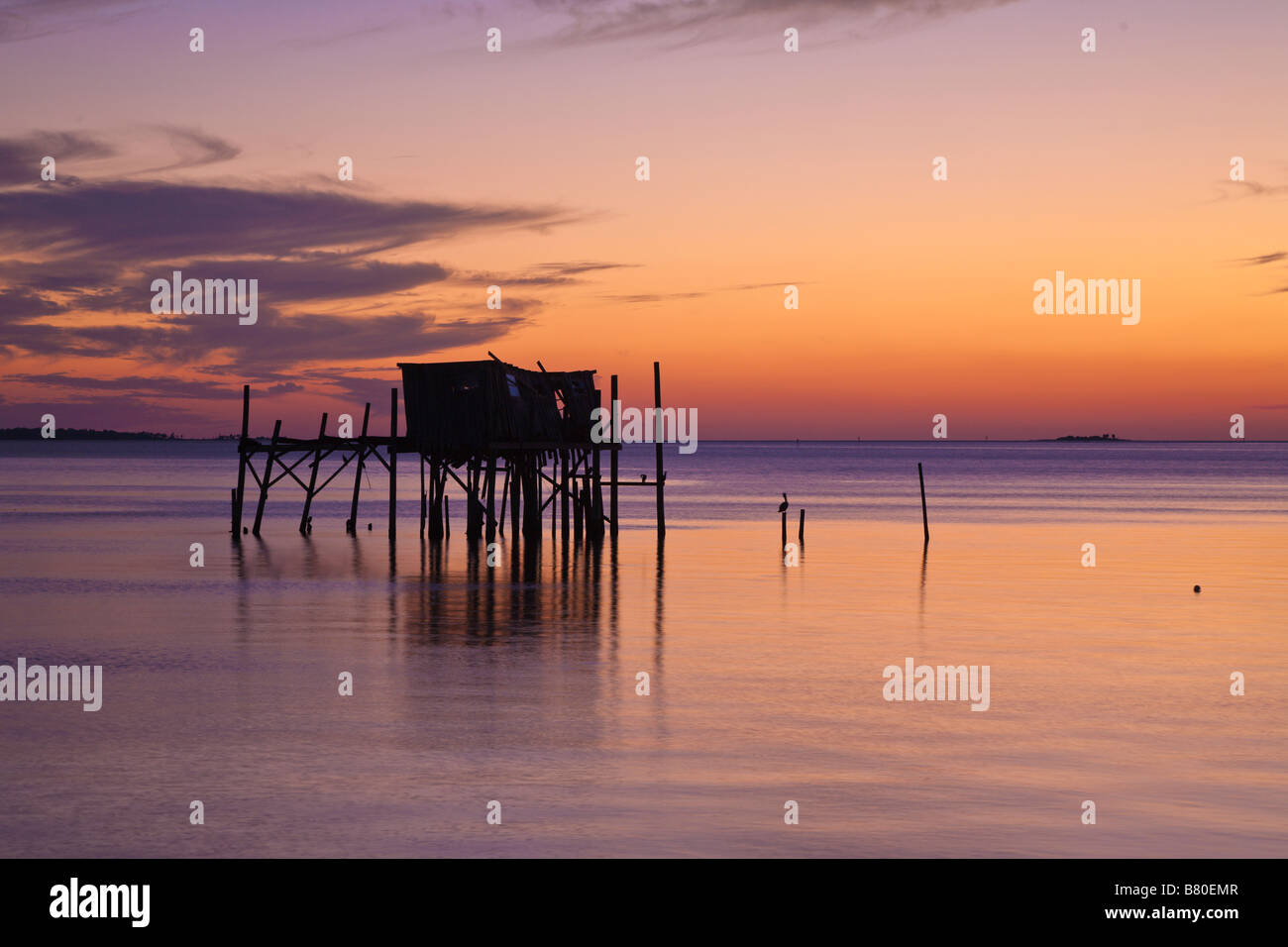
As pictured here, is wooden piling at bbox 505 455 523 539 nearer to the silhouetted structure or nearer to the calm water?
the silhouetted structure

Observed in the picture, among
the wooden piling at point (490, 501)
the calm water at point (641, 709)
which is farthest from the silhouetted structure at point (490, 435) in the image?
the calm water at point (641, 709)

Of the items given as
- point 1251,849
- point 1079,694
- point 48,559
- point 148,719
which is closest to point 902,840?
point 1251,849

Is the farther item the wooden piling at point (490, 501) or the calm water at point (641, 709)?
the wooden piling at point (490, 501)

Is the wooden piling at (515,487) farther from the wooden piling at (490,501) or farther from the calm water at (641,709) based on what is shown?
the calm water at (641,709)

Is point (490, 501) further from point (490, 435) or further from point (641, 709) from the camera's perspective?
point (641, 709)

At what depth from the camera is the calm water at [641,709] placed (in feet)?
37.0

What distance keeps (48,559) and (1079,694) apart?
3051 centimetres

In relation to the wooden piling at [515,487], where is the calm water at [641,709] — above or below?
below

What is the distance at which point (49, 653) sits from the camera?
2061 cm

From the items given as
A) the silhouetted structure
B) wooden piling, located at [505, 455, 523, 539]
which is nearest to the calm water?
the silhouetted structure

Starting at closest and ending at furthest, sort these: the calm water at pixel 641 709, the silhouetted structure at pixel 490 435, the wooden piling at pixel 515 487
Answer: the calm water at pixel 641 709 → the silhouetted structure at pixel 490 435 → the wooden piling at pixel 515 487

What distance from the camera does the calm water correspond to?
1127cm

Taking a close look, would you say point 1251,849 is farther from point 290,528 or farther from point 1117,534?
point 290,528
